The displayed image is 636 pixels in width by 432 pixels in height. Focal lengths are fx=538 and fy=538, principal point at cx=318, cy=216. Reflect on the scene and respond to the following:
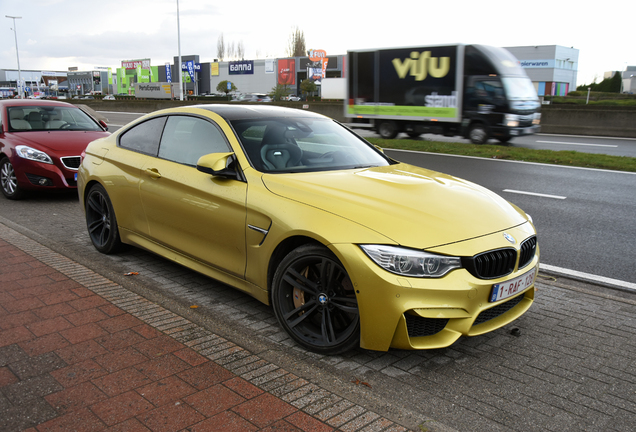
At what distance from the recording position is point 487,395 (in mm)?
2984

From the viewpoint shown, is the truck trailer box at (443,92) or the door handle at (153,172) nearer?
the door handle at (153,172)

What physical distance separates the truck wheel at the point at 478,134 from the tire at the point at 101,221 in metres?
14.5

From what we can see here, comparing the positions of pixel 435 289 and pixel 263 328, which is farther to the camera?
pixel 263 328

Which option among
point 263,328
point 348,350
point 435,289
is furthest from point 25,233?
point 435,289

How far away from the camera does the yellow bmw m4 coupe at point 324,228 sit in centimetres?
306

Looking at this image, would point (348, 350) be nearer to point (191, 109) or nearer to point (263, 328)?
point (263, 328)

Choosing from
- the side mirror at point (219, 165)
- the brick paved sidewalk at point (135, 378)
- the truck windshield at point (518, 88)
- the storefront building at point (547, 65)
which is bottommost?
the brick paved sidewalk at point (135, 378)

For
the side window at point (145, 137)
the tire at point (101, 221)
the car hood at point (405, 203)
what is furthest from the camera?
the tire at point (101, 221)

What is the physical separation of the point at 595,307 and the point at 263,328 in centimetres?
268

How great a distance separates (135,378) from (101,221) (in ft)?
9.58

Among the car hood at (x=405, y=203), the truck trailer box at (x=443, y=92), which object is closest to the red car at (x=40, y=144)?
the car hood at (x=405, y=203)

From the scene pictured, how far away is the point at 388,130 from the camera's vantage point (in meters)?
20.2

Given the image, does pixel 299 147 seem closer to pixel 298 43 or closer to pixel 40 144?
pixel 40 144

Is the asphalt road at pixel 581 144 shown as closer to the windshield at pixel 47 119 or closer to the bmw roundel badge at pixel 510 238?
the windshield at pixel 47 119
